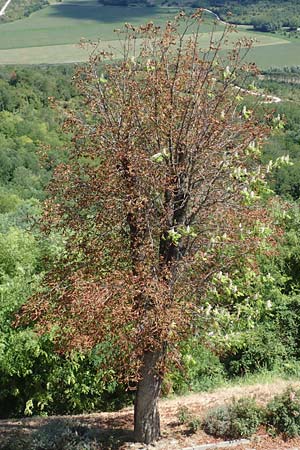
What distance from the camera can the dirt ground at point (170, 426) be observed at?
9.70 metres

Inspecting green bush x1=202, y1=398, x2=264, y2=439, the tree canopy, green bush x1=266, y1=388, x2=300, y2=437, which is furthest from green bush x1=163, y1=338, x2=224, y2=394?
the tree canopy

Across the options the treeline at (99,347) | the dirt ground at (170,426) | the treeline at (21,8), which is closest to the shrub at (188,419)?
the dirt ground at (170,426)

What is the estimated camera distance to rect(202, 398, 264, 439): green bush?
9797 mm

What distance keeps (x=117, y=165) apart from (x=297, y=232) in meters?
14.7

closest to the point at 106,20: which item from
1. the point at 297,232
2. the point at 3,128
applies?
the point at 3,128

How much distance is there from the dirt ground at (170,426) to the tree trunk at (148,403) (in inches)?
7.2

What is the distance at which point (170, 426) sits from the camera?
34.9ft

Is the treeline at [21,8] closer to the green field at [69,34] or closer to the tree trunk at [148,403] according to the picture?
the green field at [69,34]

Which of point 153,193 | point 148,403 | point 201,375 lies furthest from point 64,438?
point 201,375

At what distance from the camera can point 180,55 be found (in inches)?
332

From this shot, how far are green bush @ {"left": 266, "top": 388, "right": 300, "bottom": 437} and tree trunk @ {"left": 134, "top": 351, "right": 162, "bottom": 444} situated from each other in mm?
2009

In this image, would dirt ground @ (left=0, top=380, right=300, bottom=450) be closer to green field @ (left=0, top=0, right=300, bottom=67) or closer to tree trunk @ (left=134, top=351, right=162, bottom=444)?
tree trunk @ (left=134, top=351, right=162, bottom=444)

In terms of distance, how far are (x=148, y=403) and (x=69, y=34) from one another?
12814 cm

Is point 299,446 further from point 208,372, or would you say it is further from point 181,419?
point 208,372
